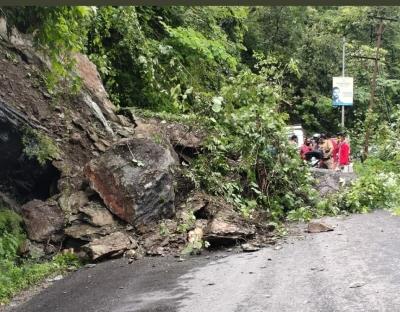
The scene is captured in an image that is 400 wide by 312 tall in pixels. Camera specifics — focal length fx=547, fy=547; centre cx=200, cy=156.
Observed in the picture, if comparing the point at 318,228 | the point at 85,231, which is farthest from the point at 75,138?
the point at 318,228

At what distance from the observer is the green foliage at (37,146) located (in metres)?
11.2

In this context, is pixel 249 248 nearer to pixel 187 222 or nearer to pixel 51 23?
pixel 187 222

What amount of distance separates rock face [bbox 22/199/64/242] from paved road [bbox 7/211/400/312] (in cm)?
157

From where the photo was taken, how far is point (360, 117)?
35.7 m

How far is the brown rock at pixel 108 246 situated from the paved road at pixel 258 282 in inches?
10.8

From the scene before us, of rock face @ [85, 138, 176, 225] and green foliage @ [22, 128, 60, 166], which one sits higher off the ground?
green foliage @ [22, 128, 60, 166]

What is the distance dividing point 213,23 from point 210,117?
7.12 meters

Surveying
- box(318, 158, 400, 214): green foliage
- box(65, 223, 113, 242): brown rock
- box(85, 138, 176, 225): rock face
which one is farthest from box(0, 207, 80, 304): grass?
box(318, 158, 400, 214): green foliage

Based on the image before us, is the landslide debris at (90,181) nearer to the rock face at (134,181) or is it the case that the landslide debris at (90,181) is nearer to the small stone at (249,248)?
the rock face at (134,181)

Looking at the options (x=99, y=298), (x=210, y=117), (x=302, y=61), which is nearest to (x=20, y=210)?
(x=99, y=298)

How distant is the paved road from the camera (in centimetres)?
664

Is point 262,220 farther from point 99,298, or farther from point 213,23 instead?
point 213,23

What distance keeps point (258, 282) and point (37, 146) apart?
5975 mm

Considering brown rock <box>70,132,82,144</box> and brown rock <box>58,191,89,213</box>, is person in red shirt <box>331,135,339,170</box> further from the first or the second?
brown rock <box>58,191,89,213</box>
